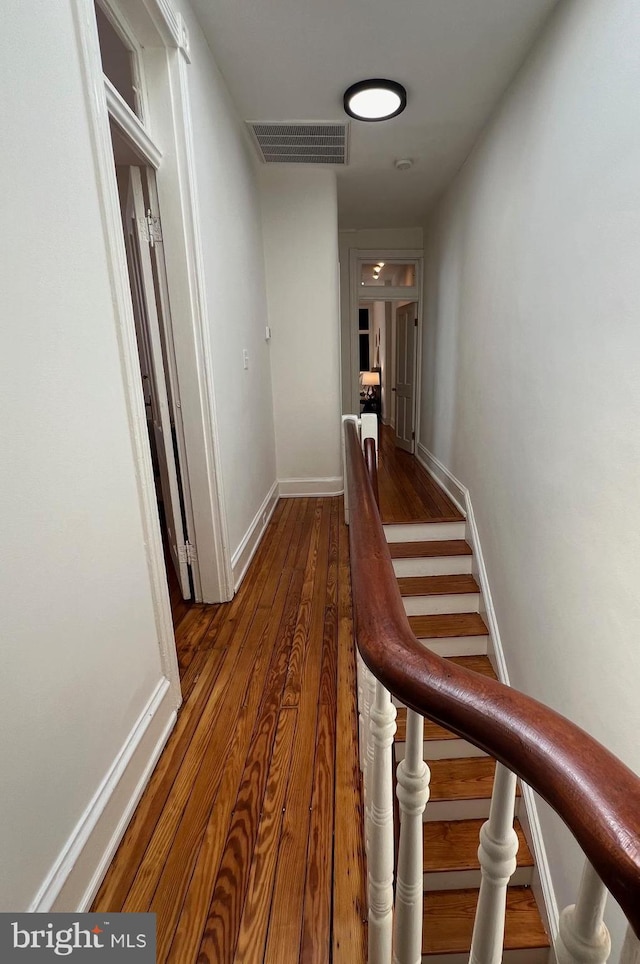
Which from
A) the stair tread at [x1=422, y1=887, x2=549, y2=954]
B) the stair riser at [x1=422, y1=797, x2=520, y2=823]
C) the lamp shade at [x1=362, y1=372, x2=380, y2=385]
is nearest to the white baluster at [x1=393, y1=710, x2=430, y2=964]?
the stair tread at [x1=422, y1=887, x2=549, y2=954]

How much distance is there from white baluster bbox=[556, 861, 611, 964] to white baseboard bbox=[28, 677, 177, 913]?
1.06m

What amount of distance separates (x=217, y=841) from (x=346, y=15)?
3381mm

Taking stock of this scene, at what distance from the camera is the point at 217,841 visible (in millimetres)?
1213

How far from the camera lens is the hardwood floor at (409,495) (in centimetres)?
360

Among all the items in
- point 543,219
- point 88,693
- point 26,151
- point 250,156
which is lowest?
point 88,693

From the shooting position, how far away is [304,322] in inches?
155

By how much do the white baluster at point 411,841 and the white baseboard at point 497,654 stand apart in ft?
2.17

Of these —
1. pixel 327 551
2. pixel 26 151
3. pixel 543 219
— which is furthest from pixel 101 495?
pixel 543 219

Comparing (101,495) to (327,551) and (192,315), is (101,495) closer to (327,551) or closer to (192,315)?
(192,315)

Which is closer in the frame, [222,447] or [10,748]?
[10,748]

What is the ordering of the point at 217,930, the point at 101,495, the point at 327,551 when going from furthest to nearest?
the point at 327,551
the point at 101,495
the point at 217,930

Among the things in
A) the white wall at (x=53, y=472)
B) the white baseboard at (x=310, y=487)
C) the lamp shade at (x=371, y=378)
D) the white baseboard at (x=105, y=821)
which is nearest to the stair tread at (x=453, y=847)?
the white baseboard at (x=105, y=821)

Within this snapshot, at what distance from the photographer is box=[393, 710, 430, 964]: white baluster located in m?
0.59

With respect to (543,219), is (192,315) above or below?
below
